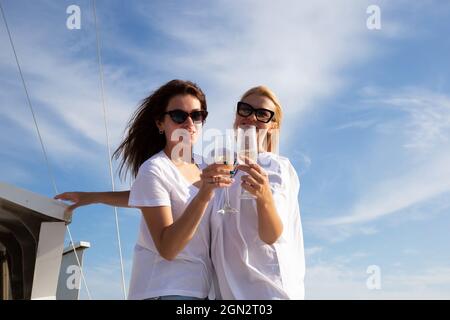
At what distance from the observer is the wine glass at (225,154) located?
3.03 meters

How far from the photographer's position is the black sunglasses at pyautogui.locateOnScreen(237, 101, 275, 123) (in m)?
3.42

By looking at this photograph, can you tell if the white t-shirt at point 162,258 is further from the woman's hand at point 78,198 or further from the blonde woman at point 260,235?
the woman's hand at point 78,198

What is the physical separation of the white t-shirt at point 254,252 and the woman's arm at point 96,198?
1226 millimetres

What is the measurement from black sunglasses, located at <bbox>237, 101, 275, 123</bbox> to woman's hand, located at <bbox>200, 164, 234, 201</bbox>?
621 mm

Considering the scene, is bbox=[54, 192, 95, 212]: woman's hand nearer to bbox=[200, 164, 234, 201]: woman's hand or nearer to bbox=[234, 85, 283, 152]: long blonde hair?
bbox=[234, 85, 283, 152]: long blonde hair

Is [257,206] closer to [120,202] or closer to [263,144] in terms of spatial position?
[263,144]

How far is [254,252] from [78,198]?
6.52 ft

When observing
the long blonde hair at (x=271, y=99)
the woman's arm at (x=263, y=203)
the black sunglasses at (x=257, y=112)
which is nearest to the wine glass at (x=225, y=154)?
the woman's arm at (x=263, y=203)

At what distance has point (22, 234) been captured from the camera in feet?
17.2

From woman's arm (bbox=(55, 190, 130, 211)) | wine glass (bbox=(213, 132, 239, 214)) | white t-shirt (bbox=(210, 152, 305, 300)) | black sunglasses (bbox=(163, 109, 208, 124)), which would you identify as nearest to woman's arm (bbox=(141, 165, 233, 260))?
wine glass (bbox=(213, 132, 239, 214))

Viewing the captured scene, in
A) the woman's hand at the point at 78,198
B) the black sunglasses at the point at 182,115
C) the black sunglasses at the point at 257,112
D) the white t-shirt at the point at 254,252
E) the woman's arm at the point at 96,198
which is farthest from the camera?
the woman's hand at the point at 78,198
